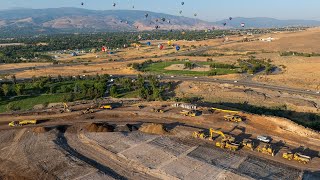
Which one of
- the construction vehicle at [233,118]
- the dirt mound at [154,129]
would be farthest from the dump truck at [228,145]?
the construction vehicle at [233,118]

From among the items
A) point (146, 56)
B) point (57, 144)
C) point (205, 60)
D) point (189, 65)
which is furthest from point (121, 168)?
point (146, 56)

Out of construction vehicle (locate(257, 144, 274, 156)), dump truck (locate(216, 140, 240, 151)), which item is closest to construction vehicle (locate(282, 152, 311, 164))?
construction vehicle (locate(257, 144, 274, 156))

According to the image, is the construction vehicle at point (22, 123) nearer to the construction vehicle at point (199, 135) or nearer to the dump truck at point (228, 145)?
the construction vehicle at point (199, 135)

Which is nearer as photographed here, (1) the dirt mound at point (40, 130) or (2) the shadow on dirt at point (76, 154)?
(2) the shadow on dirt at point (76, 154)

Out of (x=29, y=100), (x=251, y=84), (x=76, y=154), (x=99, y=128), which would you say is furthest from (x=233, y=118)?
(x=29, y=100)

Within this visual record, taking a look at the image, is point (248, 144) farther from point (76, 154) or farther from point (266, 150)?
point (76, 154)
